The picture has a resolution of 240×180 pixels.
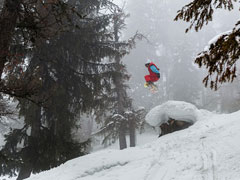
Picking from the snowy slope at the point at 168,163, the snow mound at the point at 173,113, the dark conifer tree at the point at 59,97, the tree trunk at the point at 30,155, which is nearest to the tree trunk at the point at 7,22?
the dark conifer tree at the point at 59,97

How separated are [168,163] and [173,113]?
6.62 meters

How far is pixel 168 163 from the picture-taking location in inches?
253

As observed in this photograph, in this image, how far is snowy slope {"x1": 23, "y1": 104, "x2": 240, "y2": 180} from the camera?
17.4 feet

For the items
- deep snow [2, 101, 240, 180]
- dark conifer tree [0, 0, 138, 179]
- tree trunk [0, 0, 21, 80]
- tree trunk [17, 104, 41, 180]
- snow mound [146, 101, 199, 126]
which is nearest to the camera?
tree trunk [0, 0, 21, 80]

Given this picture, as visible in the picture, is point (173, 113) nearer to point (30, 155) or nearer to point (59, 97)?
point (59, 97)

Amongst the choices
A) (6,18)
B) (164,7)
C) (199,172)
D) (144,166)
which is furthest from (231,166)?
→ (164,7)

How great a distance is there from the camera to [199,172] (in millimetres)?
5285

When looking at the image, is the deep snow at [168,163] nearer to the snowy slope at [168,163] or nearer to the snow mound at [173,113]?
the snowy slope at [168,163]

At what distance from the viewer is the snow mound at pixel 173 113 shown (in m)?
12.7

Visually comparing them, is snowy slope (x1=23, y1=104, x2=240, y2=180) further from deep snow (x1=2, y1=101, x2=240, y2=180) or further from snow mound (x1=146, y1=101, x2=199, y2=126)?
snow mound (x1=146, y1=101, x2=199, y2=126)

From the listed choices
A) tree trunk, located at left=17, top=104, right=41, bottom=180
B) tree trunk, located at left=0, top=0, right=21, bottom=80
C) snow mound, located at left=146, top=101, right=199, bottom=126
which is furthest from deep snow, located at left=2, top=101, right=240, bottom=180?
tree trunk, located at left=0, top=0, right=21, bottom=80

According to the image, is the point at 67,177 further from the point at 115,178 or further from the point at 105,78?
the point at 105,78

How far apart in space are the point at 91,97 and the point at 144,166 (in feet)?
15.0

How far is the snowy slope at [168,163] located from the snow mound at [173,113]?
3893mm
